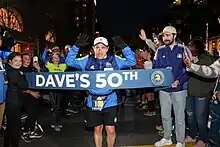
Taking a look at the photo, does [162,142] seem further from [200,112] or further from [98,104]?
[98,104]

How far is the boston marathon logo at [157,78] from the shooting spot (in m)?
6.18

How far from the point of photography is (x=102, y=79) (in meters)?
5.84

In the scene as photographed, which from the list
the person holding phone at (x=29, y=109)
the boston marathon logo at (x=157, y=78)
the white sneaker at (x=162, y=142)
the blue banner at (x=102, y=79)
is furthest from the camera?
the person holding phone at (x=29, y=109)

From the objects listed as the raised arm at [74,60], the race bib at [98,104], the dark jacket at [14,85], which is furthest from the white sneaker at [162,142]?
the dark jacket at [14,85]

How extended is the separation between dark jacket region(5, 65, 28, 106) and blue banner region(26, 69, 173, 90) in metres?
0.22

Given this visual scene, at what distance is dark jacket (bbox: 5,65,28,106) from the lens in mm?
6270

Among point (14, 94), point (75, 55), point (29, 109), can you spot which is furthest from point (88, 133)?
point (75, 55)

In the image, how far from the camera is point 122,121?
10102mm

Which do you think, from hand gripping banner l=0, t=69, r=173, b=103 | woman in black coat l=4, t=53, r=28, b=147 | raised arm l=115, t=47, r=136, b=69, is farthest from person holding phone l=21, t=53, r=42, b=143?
raised arm l=115, t=47, r=136, b=69

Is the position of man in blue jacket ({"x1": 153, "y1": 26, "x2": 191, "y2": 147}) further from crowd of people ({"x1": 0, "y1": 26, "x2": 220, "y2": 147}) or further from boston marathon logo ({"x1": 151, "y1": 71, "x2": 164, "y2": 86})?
boston marathon logo ({"x1": 151, "y1": 71, "x2": 164, "y2": 86})

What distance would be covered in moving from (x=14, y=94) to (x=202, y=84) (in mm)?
3458

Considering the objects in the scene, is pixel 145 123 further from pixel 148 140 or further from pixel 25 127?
pixel 25 127

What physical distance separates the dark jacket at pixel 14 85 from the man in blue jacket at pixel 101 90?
965mm

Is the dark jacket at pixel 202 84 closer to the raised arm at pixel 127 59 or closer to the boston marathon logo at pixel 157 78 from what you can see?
the boston marathon logo at pixel 157 78
